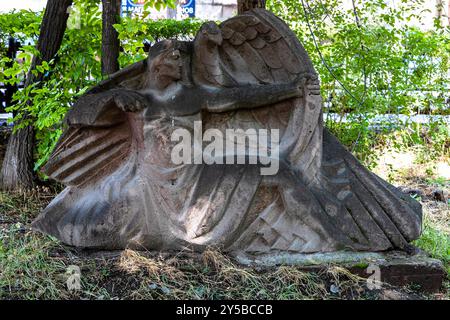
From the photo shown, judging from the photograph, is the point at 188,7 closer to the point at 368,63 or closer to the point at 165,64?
the point at 368,63

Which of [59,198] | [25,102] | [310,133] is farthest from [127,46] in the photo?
[310,133]

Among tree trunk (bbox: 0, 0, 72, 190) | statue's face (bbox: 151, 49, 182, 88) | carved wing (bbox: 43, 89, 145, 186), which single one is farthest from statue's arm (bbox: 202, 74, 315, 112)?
tree trunk (bbox: 0, 0, 72, 190)

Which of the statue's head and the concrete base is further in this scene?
the statue's head

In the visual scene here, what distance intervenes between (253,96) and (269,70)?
29 cm

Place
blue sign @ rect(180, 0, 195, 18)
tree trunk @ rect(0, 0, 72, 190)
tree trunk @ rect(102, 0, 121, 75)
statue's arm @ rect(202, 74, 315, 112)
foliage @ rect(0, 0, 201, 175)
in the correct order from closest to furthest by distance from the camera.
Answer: statue's arm @ rect(202, 74, 315, 112) → foliage @ rect(0, 0, 201, 175) → tree trunk @ rect(102, 0, 121, 75) → tree trunk @ rect(0, 0, 72, 190) → blue sign @ rect(180, 0, 195, 18)

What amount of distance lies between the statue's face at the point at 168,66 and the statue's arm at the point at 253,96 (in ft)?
0.86

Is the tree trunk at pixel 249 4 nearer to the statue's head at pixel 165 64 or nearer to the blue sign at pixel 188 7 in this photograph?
the statue's head at pixel 165 64

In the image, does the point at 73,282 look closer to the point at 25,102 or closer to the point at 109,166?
the point at 109,166

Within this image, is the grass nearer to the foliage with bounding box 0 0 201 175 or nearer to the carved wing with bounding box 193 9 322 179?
the carved wing with bounding box 193 9 322 179

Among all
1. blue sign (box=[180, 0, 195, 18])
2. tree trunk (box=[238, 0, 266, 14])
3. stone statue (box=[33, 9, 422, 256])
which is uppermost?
→ blue sign (box=[180, 0, 195, 18])

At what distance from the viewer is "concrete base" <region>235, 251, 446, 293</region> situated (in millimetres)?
3527

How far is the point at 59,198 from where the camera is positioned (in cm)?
397

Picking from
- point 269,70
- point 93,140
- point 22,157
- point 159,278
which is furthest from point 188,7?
point 159,278

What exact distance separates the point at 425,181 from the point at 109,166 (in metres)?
4.40
